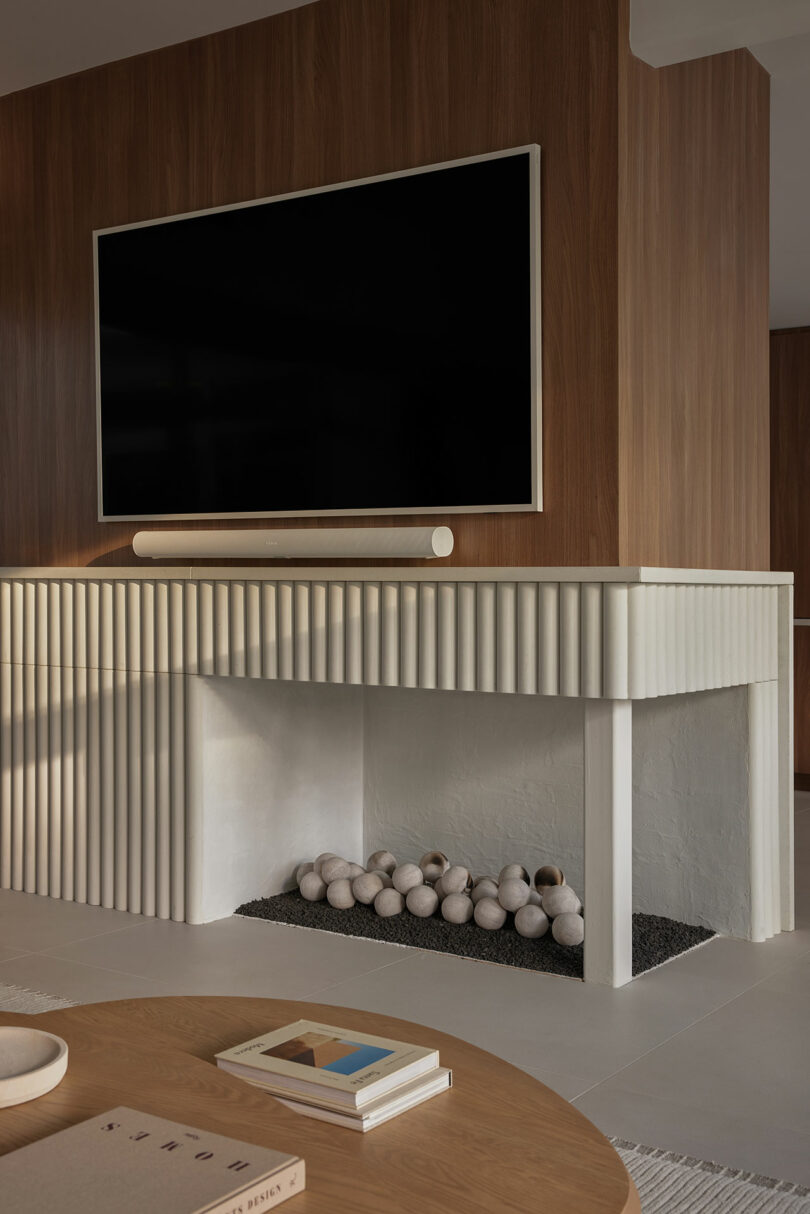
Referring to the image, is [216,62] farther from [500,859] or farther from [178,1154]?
[178,1154]

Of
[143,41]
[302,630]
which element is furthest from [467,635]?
[143,41]

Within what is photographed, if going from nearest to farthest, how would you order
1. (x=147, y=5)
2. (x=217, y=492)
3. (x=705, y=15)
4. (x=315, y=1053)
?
(x=315, y=1053), (x=705, y=15), (x=147, y=5), (x=217, y=492)

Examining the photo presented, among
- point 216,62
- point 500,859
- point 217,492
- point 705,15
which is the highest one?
point 216,62

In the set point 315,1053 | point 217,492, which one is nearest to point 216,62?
point 217,492

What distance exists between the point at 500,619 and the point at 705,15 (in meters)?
1.68

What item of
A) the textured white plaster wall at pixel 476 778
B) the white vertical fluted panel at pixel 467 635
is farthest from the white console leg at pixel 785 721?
the white vertical fluted panel at pixel 467 635

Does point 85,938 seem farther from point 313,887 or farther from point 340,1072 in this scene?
point 340,1072

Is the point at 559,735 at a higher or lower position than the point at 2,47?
lower

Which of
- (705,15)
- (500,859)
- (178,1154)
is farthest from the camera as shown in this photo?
(500,859)

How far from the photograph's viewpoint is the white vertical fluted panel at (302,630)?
375cm

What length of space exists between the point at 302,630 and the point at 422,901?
0.92m

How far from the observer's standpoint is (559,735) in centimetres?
416

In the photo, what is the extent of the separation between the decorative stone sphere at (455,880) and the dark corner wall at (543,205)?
1067 millimetres

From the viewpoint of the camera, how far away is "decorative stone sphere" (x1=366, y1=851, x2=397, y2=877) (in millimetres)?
4242
